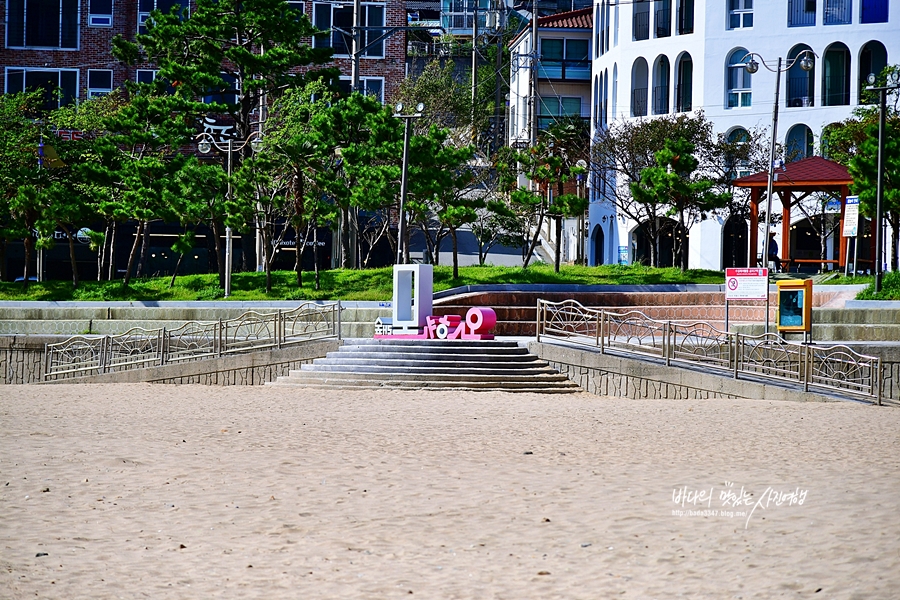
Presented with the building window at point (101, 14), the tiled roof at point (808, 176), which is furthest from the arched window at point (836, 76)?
the building window at point (101, 14)

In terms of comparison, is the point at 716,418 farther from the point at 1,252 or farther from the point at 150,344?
the point at 1,252

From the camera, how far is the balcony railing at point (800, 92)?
4538 centimetres

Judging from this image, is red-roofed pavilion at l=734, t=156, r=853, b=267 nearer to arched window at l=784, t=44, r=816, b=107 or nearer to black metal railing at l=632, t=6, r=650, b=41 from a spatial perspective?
arched window at l=784, t=44, r=816, b=107

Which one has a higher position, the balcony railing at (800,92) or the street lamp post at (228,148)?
the balcony railing at (800,92)

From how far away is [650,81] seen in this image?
1874 inches

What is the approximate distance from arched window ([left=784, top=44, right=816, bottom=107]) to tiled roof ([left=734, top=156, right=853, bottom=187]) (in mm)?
11479

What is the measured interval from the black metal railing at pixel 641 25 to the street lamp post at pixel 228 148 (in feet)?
58.6

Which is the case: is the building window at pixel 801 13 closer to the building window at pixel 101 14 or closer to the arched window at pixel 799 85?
the arched window at pixel 799 85

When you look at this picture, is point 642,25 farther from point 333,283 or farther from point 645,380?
point 645,380

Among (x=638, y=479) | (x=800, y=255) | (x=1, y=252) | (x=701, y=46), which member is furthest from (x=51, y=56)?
(x=638, y=479)

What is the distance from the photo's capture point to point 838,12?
45125 mm

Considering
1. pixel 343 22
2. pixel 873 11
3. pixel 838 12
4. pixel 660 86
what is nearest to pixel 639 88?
pixel 660 86

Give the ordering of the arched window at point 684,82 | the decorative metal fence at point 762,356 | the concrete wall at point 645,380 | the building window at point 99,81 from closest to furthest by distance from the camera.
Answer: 1. the decorative metal fence at point 762,356
2. the concrete wall at point 645,380
3. the arched window at point 684,82
4. the building window at point 99,81

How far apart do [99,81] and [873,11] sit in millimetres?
29384
